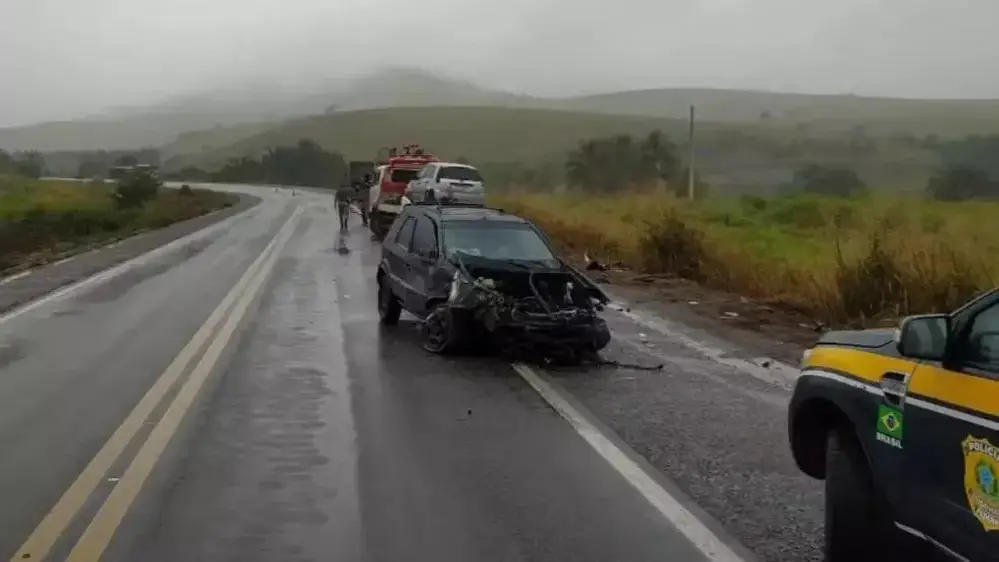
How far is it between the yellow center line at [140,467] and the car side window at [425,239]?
2.34 meters

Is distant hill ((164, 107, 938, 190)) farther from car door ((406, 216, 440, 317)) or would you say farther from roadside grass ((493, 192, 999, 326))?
car door ((406, 216, 440, 317))

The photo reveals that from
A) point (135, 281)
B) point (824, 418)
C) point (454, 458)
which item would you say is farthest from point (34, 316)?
point (824, 418)

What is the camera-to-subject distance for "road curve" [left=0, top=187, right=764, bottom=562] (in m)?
5.76

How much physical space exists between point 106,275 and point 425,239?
10.2 metres

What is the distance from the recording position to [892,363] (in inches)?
187

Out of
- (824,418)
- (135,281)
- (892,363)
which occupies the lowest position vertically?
(135,281)

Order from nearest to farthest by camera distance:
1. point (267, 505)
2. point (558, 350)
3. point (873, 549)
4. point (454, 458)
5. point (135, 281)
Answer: point (873, 549) → point (267, 505) → point (454, 458) → point (558, 350) → point (135, 281)

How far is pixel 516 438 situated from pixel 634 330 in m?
6.48

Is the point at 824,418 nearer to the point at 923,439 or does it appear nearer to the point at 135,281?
the point at 923,439

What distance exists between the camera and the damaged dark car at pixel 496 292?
446 inches

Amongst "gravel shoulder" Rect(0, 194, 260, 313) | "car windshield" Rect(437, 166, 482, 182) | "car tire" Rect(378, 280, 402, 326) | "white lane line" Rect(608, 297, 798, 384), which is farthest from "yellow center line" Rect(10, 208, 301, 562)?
"car windshield" Rect(437, 166, 482, 182)

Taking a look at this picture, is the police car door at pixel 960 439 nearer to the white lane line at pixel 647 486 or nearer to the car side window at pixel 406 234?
the white lane line at pixel 647 486

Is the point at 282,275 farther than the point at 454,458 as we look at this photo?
Yes

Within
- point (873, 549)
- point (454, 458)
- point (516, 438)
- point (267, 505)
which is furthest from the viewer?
point (516, 438)
